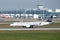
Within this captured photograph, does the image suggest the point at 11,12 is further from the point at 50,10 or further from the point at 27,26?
the point at 27,26

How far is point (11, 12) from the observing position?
8231cm
